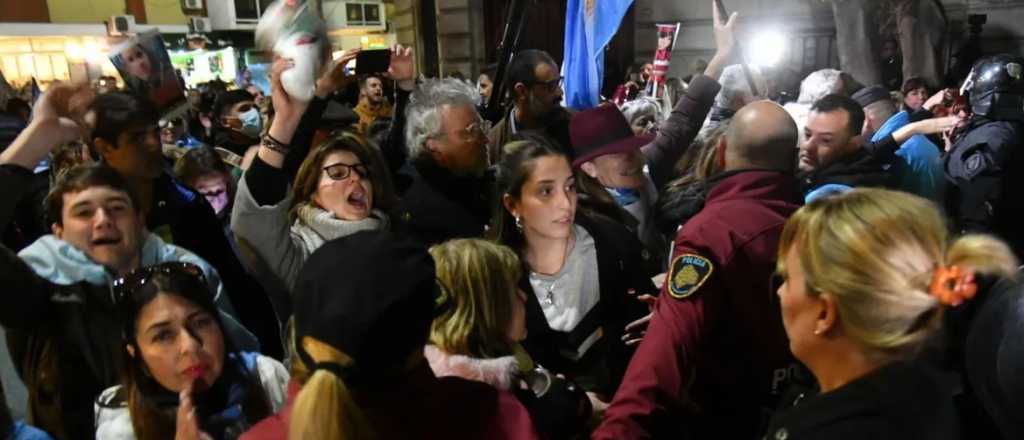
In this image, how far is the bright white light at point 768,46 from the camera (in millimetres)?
10695

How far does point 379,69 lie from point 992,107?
3.34m

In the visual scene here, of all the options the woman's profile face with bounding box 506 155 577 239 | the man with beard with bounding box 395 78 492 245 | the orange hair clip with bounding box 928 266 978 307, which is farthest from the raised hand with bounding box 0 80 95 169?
the orange hair clip with bounding box 928 266 978 307

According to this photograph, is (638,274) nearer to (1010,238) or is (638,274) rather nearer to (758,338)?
(758,338)

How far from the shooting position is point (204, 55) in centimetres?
1714

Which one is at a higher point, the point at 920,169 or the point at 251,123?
the point at 251,123

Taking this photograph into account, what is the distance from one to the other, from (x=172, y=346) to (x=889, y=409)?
64.6 inches

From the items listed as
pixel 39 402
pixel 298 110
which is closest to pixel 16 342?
pixel 39 402

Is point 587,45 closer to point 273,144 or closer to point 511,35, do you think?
point 511,35

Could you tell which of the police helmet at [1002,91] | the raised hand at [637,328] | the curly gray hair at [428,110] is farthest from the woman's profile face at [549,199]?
the police helmet at [1002,91]

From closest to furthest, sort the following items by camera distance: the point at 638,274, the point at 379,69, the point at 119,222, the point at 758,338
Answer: the point at 758,338, the point at 119,222, the point at 638,274, the point at 379,69

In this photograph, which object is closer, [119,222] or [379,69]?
[119,222]

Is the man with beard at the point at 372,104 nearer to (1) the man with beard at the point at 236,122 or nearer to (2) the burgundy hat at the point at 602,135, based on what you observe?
(1) the man with beard at the point at 236,122

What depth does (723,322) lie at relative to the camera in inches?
77.4

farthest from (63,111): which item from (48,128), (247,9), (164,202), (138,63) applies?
(247,9)
